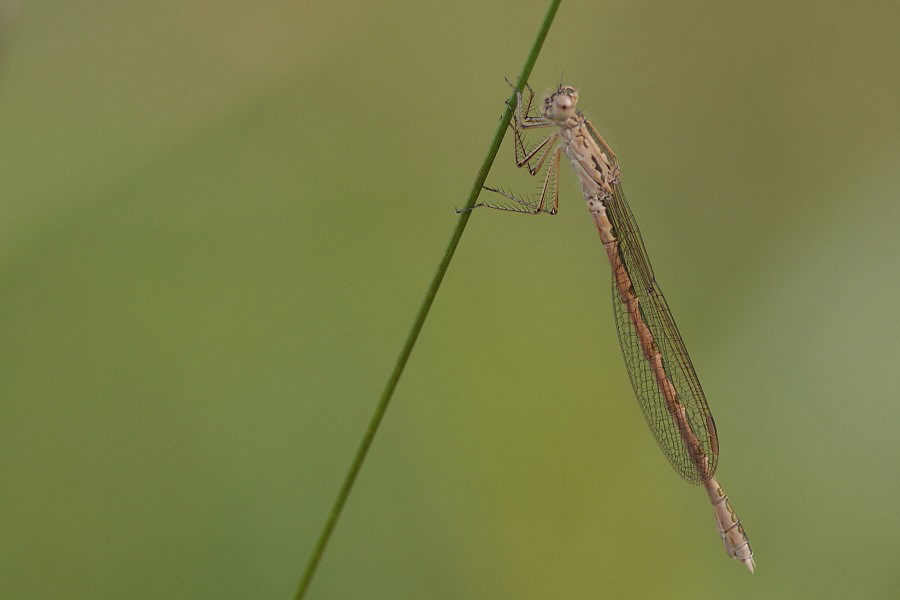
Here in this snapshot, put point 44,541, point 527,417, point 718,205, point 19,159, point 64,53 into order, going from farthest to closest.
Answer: point 718,205 → point 64,53 → point 527,417 → point 19,159 → point 44,541

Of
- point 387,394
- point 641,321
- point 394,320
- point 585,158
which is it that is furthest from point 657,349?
point 387,394

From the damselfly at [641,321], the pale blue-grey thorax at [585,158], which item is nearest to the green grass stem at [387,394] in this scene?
the damselfly at [641,321]

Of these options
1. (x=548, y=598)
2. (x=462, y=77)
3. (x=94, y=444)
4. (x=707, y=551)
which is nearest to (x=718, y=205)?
(x=462, y=77)

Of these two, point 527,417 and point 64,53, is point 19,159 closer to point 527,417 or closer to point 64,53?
point 64,53

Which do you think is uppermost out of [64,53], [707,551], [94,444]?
[64,53]

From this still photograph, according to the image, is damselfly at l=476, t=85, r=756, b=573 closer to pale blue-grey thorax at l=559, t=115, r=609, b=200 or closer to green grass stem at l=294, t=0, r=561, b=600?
pale blue-grey thorax at l=559, t=115, r=609, b=200

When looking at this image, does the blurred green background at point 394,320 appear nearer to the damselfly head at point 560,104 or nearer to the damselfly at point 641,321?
the damselfly at point 641,321
